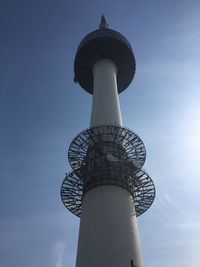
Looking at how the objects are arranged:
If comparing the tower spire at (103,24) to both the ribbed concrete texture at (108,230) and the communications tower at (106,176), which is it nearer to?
the communications tower at (106,176)

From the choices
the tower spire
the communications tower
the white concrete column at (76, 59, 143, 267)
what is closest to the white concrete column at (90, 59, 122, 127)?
the communications tower

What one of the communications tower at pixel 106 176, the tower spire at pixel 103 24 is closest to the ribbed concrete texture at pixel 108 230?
the communications tower at pixel 106 176

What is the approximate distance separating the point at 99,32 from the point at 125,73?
9.45 m

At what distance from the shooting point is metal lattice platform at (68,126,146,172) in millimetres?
44688

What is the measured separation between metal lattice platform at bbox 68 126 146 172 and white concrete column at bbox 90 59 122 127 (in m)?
2.07

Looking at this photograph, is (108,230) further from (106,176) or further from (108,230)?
(106,176)

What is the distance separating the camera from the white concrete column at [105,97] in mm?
49541

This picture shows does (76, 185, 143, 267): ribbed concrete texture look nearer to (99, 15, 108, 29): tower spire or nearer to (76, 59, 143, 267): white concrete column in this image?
(76, 59, 143, 267): white concrete column

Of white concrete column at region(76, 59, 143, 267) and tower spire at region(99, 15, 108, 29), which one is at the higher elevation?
tower spire at region(99, 15, 108, 29)

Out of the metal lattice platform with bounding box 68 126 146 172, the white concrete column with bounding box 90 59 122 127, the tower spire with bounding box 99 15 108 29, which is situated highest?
the tower spire with bounding box 99 15 108 29

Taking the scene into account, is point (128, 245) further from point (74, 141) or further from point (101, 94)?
point (101, 94)

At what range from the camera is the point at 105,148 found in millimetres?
45469

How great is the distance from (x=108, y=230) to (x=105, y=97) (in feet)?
76.3

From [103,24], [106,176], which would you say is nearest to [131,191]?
[106,176]
